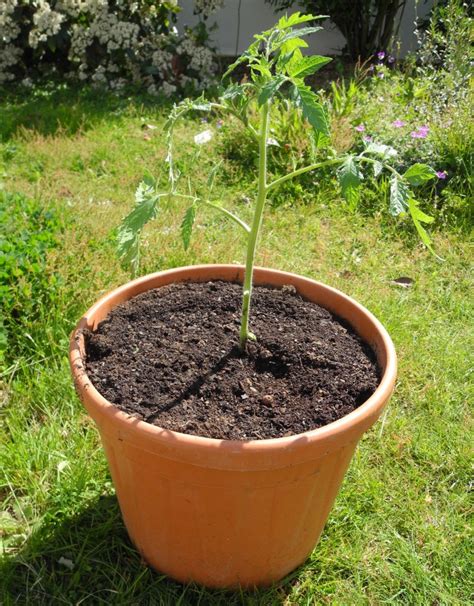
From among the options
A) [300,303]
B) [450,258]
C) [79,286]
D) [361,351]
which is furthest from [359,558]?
[450,258]

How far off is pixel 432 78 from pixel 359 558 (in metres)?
4.22

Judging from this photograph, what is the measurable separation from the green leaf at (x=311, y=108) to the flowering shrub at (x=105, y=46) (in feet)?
16.2

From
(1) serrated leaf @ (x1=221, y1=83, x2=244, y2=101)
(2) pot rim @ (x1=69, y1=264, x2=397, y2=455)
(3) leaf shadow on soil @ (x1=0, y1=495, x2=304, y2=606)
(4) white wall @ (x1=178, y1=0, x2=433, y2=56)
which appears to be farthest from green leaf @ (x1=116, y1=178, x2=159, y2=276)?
(4) white wall @ (x1=178, y1=0, x2=433, y2=56)

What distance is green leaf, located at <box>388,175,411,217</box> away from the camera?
4.58 feet

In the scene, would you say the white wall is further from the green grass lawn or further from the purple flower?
the green grass lawn

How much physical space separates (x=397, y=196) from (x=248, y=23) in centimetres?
703

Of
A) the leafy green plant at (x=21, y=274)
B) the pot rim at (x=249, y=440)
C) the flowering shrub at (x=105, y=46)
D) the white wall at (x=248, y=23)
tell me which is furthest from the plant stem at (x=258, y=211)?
the white wall at (x=248, y=23)

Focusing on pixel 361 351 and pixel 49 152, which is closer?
pixel 361 351

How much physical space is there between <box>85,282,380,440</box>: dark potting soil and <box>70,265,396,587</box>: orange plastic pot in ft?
0.29

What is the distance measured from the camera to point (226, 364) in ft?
5.77

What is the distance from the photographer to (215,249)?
3.26 m

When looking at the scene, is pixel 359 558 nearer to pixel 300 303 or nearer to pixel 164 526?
pixel 164 526

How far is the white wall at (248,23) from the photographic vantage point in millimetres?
7477

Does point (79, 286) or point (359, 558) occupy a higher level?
point (79, 286)
